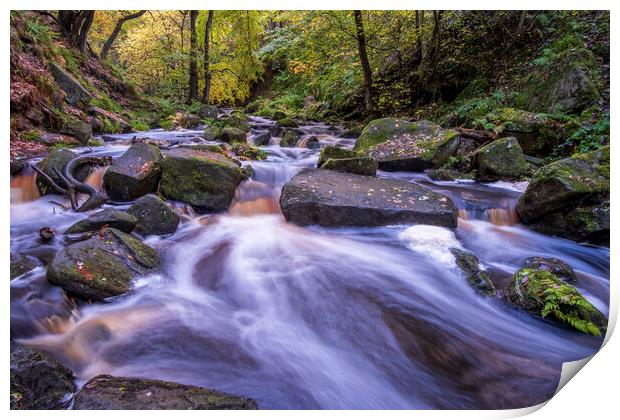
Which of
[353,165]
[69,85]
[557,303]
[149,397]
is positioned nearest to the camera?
[149,397]

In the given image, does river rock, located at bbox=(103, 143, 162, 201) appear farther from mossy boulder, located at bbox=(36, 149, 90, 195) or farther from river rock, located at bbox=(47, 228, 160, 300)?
river rock, located at bbox=(47, 228, 160, 300)

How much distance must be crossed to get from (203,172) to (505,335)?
133 inches

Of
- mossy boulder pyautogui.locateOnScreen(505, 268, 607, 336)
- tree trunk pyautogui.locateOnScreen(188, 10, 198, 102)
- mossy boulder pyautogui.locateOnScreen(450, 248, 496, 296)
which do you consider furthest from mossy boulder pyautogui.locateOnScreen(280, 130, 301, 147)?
mossy boulder pyautogui.locateOnScreen(505, 268, 607, 336)

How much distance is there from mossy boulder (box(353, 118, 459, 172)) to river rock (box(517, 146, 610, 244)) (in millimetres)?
1962

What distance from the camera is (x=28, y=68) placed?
5.21 meters

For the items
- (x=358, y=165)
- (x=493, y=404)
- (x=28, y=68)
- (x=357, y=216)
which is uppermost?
(x=28, y=68)

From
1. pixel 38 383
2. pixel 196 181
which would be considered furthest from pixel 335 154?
pixel 38 383

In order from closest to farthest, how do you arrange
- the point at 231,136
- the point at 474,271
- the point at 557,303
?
the point at 557,303
the point at 474,271
the point at 231,136

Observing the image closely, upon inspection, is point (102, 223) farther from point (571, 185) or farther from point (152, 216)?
point (571, 185)

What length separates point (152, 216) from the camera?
3666mm

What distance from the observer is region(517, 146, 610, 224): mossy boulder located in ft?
11.7

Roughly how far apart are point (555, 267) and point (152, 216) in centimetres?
365

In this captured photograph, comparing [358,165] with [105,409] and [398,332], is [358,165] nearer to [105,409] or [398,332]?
[398,332]
